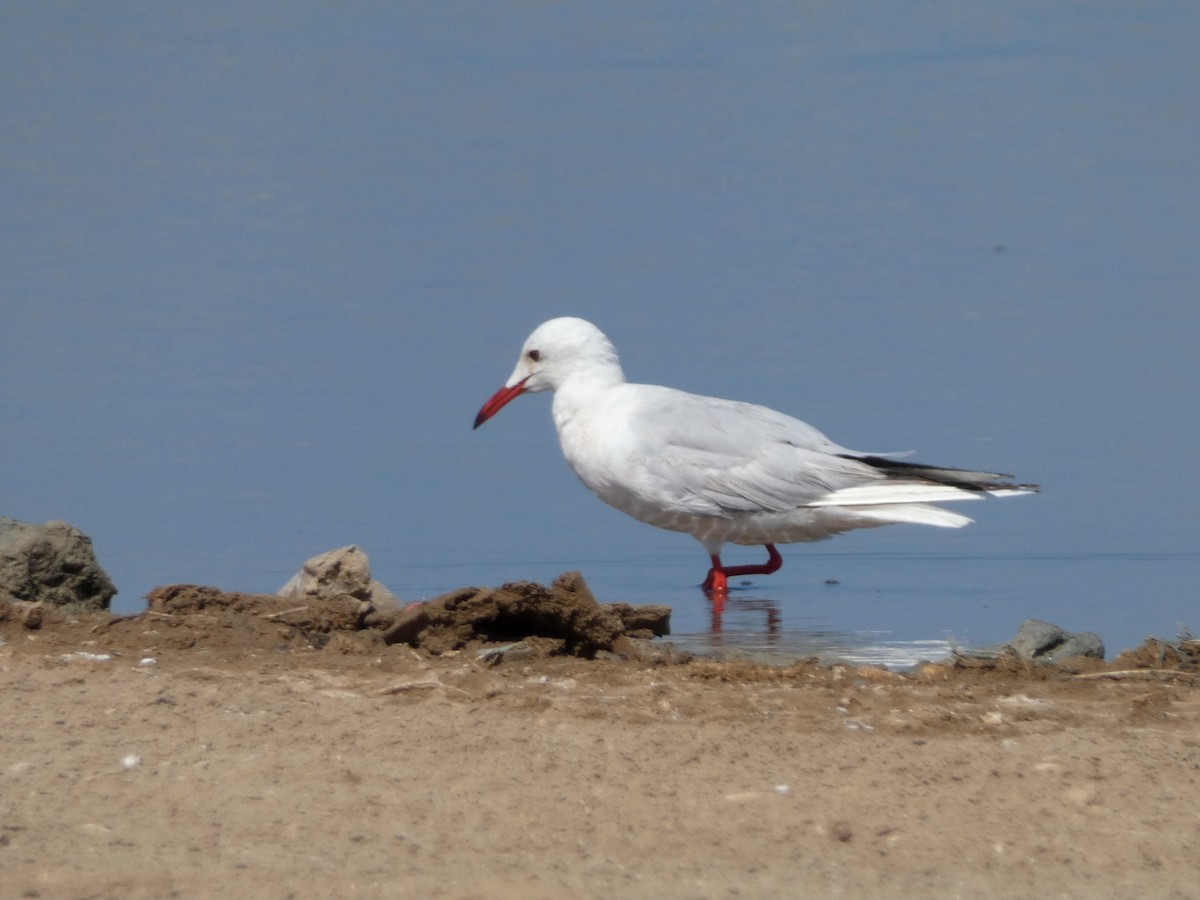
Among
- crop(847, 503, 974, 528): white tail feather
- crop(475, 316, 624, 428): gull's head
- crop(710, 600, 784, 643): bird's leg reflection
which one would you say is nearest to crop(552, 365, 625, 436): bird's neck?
crop(475, 316, 624, 428): gull's head

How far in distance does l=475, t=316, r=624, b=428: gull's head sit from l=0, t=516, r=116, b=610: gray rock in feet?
10.4

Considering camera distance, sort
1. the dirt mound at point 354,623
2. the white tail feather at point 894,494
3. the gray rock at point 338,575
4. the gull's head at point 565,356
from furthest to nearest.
A: the gull's head at point 565,356 → the white tail feather at point 894,494 → the gray rock at point 338,575 → the dirt mound at point 354,623

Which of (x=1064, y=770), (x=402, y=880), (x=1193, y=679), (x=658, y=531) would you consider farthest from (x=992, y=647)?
(x=658, y=531)

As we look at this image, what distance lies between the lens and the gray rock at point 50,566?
7238 mm

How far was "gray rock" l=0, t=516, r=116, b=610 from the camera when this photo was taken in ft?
23.7

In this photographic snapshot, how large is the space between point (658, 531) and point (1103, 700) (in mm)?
5263

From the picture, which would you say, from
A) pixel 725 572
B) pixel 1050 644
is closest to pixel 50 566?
pixel 725 572

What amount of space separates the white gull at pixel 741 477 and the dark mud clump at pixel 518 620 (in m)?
2.49

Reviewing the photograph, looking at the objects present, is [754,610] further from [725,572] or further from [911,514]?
[911,514]

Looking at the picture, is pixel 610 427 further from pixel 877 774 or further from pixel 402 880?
pixel 402 880

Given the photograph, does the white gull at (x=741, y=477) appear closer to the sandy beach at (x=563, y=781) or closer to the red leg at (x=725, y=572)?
the red leg at (x=725, y=572)

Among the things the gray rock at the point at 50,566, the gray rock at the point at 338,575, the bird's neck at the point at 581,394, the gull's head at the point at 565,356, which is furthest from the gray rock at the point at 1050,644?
the gray rock at the point at 50,566

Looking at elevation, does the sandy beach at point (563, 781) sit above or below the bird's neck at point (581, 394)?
below

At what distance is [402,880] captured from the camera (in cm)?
443
